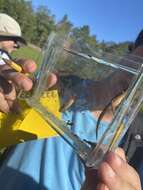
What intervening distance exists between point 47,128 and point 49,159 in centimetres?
44

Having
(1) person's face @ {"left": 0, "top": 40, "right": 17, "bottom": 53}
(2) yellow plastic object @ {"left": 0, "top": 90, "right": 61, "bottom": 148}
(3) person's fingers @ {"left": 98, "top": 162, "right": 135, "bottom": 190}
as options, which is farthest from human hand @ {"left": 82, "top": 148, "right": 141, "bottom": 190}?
(1) person's face @ {"left": 0, "top": 40, "right": 17, "bottom": 53}

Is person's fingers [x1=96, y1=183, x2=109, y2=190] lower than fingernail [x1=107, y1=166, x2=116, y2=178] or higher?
lower

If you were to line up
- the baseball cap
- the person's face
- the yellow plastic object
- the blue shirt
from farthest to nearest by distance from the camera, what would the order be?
the person's face, the baseball cap, the blue shirt, the yellow plastic object

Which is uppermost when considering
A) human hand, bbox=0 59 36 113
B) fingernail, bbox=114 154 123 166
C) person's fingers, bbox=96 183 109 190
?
human hand, bbox=0 59 36 113

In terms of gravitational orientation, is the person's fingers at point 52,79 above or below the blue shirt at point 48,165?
above

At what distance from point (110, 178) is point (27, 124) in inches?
19.2

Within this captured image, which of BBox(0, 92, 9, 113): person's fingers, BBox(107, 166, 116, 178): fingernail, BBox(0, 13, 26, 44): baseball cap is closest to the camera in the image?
BBox(107, 166, 116, 178): fingernail

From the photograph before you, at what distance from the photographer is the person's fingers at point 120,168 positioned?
1337mm

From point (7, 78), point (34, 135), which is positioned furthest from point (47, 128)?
point (7, 78)

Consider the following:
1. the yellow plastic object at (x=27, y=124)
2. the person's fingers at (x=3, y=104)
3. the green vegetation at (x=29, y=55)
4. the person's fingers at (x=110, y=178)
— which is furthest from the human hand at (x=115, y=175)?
the green vegetation at (x=29, y=55)

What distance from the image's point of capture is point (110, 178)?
4.40 ft

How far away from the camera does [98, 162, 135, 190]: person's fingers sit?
1.33 meters

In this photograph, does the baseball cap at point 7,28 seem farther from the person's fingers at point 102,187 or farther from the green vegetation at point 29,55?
the person's fingers at point 102,187

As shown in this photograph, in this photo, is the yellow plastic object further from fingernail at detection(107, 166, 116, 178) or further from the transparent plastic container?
fingernail at detection(107, 166, 116, 178)
